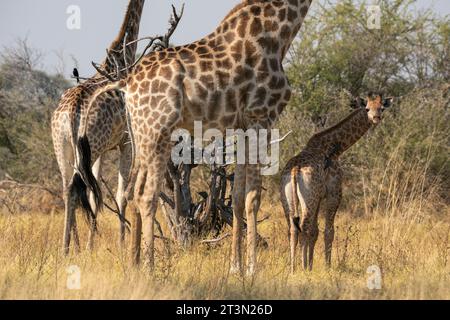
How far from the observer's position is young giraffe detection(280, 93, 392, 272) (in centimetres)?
738

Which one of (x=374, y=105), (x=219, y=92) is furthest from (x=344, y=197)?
(x=219, y=92)

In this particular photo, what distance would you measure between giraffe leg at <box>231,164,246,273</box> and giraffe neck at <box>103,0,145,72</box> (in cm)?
258

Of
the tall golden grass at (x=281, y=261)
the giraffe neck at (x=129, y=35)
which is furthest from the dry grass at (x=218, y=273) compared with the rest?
the giraffe neck at (x=129, y=35)

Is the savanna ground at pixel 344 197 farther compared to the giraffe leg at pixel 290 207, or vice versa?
the giraffe leg at pixel 290 207

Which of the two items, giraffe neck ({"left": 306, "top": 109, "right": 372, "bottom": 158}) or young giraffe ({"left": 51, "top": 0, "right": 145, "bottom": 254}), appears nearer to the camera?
young giraffe ({"left": 51, "top": 0, "right": 145, "bottom": 254})

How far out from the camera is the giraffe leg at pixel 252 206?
262 inches

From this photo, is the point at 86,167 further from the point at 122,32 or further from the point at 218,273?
the point at 122,32

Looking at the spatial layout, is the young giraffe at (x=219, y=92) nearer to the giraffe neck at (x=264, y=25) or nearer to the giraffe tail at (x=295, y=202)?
the giraffe neck at (x=264, y=25)

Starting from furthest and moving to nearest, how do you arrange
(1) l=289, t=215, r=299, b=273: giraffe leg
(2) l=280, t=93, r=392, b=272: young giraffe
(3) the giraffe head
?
(3) the giraffe head < (2) l=280, t=93, r=392, b=272: young giraffe < (1) l=289, t=215, r=299, b=273: giraffe leg

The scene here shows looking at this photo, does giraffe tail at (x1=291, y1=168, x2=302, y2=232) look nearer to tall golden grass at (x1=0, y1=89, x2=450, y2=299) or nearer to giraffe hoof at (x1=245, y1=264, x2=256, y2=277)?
tall golden grass at (x1=0, y1=89, x2=450, y2=299)

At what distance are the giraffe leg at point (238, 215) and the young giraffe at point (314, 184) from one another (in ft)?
2.22

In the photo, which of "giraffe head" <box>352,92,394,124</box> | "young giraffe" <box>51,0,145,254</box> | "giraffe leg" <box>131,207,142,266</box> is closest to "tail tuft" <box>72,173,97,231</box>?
"young giraffe" <box>51,0,145,254</box>
